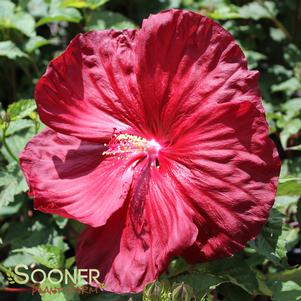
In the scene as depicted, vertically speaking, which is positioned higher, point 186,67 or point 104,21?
point 186,67

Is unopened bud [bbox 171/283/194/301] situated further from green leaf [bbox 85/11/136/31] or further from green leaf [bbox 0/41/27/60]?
green leaf [bbox 85/11/136/31]

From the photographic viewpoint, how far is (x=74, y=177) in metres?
1.50

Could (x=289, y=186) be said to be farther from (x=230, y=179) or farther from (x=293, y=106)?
(x=293, y=106)

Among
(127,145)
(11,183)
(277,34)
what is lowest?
(11,183)

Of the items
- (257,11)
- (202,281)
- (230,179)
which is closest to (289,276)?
(202,281)

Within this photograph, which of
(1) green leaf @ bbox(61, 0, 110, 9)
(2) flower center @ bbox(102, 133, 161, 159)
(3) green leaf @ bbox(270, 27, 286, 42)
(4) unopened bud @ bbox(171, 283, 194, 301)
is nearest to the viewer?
(4) unopened bud @ bbox(171, 283, 194, 301)

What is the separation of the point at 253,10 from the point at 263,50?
253mm

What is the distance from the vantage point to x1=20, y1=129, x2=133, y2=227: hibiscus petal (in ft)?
4.61

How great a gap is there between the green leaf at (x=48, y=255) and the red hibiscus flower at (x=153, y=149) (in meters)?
0.20

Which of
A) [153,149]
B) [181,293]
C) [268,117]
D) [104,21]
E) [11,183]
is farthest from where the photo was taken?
[104,21]

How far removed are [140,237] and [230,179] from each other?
23cm

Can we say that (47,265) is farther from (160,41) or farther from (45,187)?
(160,41)

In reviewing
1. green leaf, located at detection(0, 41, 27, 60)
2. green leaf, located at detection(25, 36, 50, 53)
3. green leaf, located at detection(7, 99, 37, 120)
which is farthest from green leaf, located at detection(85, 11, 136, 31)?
green leaf, located at detection(7, 99, 37, 120)

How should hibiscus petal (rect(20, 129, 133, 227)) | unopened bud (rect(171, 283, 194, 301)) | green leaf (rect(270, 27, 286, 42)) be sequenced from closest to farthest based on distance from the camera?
unopened bud (rect(171, 283, 194, 301))
hibiscus petal (rect(20, 129, 133, 227))
green leaf (rect(270, 27, 286, 42))
